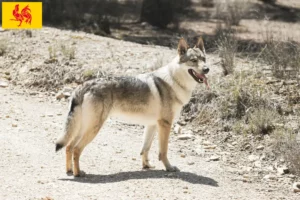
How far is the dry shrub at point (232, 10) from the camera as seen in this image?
1773cm

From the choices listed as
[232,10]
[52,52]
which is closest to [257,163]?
[52,52]

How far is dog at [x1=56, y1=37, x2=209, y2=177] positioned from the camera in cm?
763

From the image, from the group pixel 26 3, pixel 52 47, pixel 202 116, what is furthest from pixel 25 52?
pixel 202 116

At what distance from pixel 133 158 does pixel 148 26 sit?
9148 mm

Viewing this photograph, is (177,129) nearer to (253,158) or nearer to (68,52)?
(253,158)

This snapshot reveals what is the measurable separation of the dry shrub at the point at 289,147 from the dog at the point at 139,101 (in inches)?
62.9

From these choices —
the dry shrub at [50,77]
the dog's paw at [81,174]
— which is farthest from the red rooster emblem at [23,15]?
the dog's paw at [81,174]

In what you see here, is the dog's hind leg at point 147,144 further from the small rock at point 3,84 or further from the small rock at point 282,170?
the small rock at point 3,84

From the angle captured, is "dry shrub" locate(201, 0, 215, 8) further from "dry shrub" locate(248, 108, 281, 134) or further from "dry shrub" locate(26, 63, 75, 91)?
"dry shrub" locate(248, 108, 281, 134)

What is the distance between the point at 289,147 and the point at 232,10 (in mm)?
9504

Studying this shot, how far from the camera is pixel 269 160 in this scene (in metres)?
9.21

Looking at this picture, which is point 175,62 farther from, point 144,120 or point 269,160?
point 269,160

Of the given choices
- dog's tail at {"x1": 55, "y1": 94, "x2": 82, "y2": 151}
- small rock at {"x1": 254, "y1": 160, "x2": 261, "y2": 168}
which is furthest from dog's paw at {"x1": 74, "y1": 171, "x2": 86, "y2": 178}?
small rock at {"x1": 254, "y1": 160, "x2": 261, "y2": 168}

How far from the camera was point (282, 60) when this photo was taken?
456 inches
